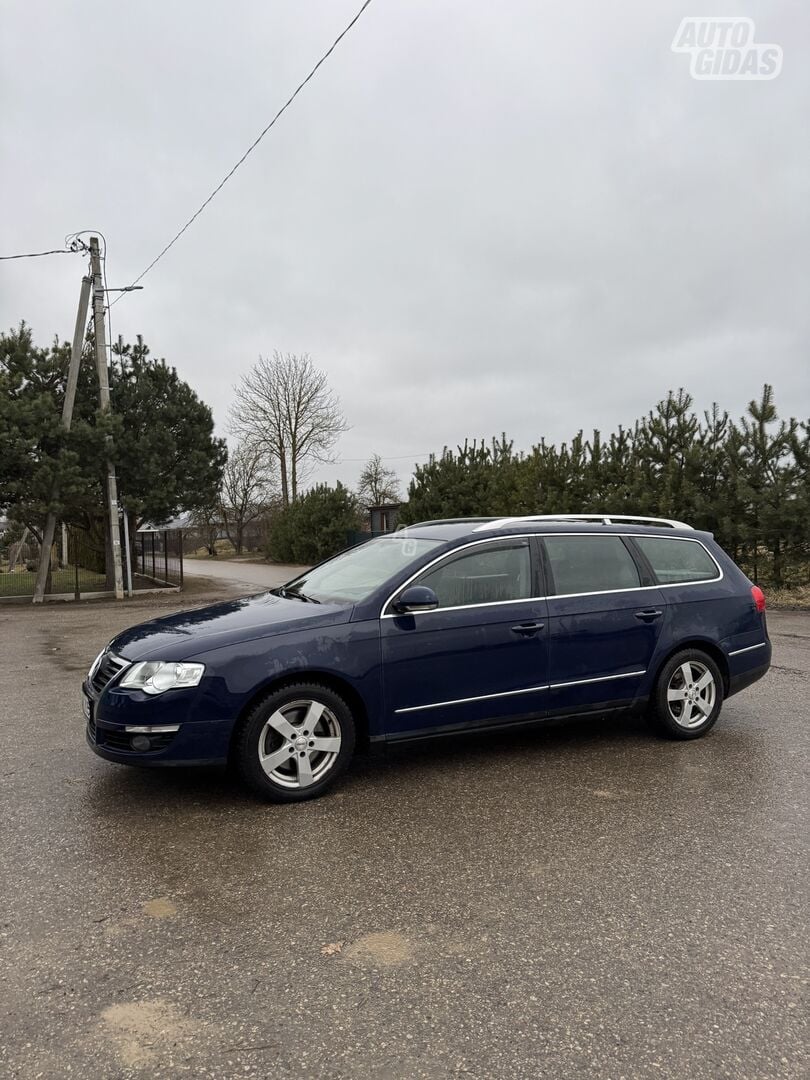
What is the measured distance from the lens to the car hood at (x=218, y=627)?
4254mm

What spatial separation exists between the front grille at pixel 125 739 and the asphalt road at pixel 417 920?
14.3 inches

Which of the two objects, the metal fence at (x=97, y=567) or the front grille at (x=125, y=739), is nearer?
the front grille at (x=125, y=739)

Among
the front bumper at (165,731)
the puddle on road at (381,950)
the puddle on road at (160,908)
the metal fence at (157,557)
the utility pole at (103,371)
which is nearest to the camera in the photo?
the puddle on road at (381,950)

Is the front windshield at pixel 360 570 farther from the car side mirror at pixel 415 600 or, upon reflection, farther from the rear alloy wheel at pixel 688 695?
the rear alloy wheel at pixel 688 695

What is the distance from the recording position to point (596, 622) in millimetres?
5125

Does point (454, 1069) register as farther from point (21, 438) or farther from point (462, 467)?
point (462, 467)

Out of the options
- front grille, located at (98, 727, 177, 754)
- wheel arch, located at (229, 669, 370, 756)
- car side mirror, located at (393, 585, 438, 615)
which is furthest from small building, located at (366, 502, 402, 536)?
front grille, located at (98, 727, 177, 754)

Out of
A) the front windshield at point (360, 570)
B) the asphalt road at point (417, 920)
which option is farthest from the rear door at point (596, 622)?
the front windshield at point (360, 570)

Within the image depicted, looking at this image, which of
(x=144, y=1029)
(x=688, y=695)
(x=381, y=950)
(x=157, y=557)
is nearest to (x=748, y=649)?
(x=688, y=695)

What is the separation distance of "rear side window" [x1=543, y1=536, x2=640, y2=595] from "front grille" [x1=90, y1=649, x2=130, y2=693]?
2.75 metres

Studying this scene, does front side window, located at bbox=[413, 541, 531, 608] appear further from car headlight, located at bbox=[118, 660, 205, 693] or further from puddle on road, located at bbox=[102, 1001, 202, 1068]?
puddle on road, located at bbox=[102, 1001, 202, 1068]

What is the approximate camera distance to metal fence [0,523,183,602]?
68.4 feet

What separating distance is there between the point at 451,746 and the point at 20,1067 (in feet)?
11.4

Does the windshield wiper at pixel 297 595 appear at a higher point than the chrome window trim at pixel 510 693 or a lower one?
higher
